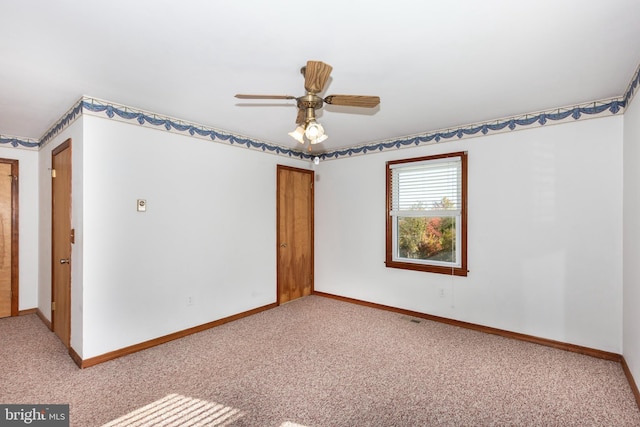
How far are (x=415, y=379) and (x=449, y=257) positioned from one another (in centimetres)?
173

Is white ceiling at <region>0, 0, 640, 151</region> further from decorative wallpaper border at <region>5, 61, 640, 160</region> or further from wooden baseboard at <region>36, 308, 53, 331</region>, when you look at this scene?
wooden baseboard at <region>36, 308, 53, 331</region>

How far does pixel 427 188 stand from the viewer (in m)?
4.02

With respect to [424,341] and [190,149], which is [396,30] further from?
[424,341]

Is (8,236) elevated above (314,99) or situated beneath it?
situated beneath

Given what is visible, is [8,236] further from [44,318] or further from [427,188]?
[427,188]

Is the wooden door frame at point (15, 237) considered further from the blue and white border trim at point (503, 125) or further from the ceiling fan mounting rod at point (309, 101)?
the blue and white border trim at point (503, 125)

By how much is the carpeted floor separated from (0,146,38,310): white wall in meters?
0.78

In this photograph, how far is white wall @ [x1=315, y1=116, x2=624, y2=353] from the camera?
113 inches

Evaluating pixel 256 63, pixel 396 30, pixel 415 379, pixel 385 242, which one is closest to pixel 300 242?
pixel 385 242

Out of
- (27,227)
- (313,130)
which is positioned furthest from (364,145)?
(27,227)

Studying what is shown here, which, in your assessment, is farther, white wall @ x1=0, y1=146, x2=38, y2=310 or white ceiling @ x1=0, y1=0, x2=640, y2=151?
white wall @ x1=0, y1=146, x2=38, y2=310

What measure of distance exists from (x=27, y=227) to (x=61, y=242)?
1558 mm

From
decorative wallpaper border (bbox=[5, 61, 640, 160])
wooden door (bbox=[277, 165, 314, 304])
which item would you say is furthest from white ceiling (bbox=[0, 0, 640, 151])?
wooden door (bbox=[277, 165, 314, 304])

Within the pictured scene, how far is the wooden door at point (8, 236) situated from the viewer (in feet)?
13.2
